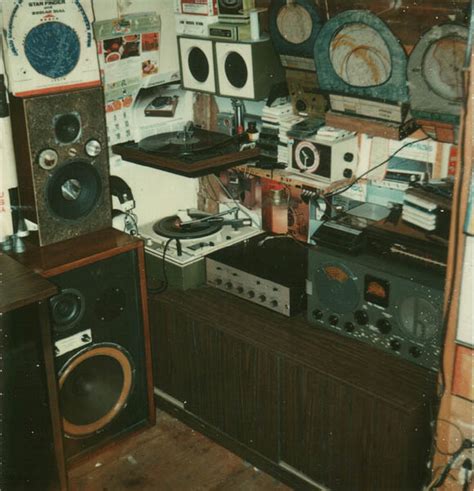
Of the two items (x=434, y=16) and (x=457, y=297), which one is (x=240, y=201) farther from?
(x=457, y=297)

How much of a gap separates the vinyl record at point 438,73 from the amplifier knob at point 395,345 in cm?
75

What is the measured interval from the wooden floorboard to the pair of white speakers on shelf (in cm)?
146

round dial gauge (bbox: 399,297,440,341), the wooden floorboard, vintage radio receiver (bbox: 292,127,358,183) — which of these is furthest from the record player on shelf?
the wooden floorboard

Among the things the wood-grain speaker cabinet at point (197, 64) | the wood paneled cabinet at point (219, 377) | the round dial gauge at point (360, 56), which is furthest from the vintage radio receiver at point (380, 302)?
the wood-grain speaker cabinet at point (197, 64)

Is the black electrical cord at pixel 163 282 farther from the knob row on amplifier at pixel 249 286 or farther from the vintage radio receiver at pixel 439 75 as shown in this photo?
the vintage radio receiver at pixel 439 75

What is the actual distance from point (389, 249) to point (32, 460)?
1.42 meters

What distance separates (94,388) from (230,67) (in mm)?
1409

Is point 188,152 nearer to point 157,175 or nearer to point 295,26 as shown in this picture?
point 157,175

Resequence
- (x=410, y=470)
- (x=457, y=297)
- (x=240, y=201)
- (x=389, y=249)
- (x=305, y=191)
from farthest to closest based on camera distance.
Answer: (x=240, y=201) → (x=305, y=191) → (x=389, y=249) → (x=410, y=470) → (x=457, y=297)

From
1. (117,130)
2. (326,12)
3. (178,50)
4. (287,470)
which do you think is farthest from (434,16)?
(287,470)

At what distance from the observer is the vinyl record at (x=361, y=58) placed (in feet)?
7.50

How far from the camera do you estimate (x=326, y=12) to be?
2.60m

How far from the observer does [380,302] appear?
2.33 m

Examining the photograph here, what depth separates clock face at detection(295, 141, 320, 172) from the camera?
8.94ft
